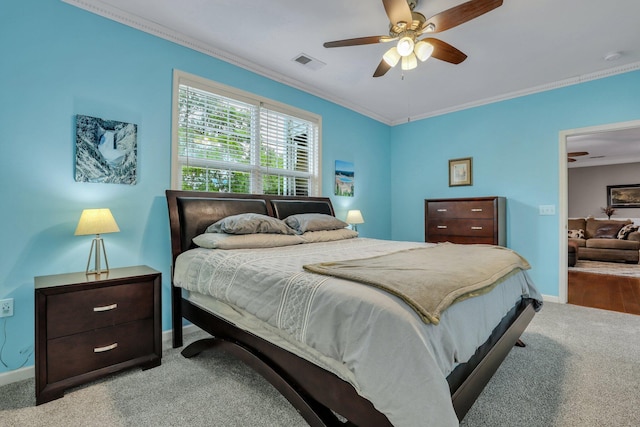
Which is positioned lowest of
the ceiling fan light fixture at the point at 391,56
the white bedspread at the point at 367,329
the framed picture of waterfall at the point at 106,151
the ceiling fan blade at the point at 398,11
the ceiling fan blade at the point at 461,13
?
the white bedspread at the point at 367,329

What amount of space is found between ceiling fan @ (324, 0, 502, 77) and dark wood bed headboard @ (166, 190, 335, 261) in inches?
62.8

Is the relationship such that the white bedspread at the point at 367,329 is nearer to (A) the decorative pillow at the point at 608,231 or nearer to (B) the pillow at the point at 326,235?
(B) the pillow at the point at 326,235

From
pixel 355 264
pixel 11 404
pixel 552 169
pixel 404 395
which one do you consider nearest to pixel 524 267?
pixel 355 264

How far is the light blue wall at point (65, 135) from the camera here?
194 cm

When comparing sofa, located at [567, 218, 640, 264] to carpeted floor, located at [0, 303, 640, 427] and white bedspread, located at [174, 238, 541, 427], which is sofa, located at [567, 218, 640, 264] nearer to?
carpeted floor, located at [0, 303, 640, 427]

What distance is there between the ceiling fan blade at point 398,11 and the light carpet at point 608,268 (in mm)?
5751

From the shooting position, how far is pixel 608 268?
553 centimetres

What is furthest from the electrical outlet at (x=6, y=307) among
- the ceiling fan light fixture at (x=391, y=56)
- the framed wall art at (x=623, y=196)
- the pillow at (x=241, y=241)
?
the framed wall art at (x=623, y=196)

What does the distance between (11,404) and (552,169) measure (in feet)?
17.3

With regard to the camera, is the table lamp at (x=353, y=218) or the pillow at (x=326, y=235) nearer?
the pillow at (x=326, y=235)

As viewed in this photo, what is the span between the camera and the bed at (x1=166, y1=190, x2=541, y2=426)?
37.3 inches

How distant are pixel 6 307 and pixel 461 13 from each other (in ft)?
11.3

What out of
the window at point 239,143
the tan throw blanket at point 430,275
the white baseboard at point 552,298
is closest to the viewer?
the tan throw blanket at point 430,275

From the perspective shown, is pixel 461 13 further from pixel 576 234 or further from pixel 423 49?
pixel 576 234
